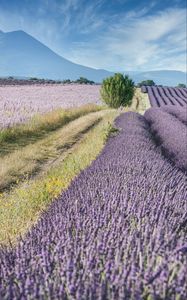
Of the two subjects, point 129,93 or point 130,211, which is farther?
point 129,93

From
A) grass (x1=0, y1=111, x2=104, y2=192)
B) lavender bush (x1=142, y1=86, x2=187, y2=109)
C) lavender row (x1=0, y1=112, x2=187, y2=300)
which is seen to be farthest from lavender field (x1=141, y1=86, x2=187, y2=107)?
lavender row (x1=0, y1=112, x2=187, y2=300)

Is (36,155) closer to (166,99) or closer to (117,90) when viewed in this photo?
(117,90)

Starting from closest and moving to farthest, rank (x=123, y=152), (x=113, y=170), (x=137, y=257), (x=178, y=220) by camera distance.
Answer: (x=137, y=257), (x=178, y=220), (x=113, y=170), (x=123, y=152)

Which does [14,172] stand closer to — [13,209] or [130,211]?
[13,209]

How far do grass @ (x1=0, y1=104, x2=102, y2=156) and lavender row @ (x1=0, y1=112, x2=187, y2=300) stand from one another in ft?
24.6

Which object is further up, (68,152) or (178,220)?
(178,220)

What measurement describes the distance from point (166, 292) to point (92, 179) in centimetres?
277

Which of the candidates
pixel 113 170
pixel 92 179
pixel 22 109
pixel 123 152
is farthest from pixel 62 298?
pixel 22 109

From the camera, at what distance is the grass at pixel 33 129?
11964 mm

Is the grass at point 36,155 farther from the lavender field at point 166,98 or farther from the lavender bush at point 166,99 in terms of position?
the lavender field at point 166,98

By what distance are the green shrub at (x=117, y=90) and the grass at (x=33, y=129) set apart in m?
6.35

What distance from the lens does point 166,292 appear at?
1.73m

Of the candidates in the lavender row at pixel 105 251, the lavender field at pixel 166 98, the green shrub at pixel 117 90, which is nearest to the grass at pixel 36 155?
the lavender row at pixel 105 251

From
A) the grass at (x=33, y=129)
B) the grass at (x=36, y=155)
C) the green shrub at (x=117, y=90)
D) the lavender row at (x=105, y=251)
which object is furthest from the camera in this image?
the green shrub at (x=117, y=90)
